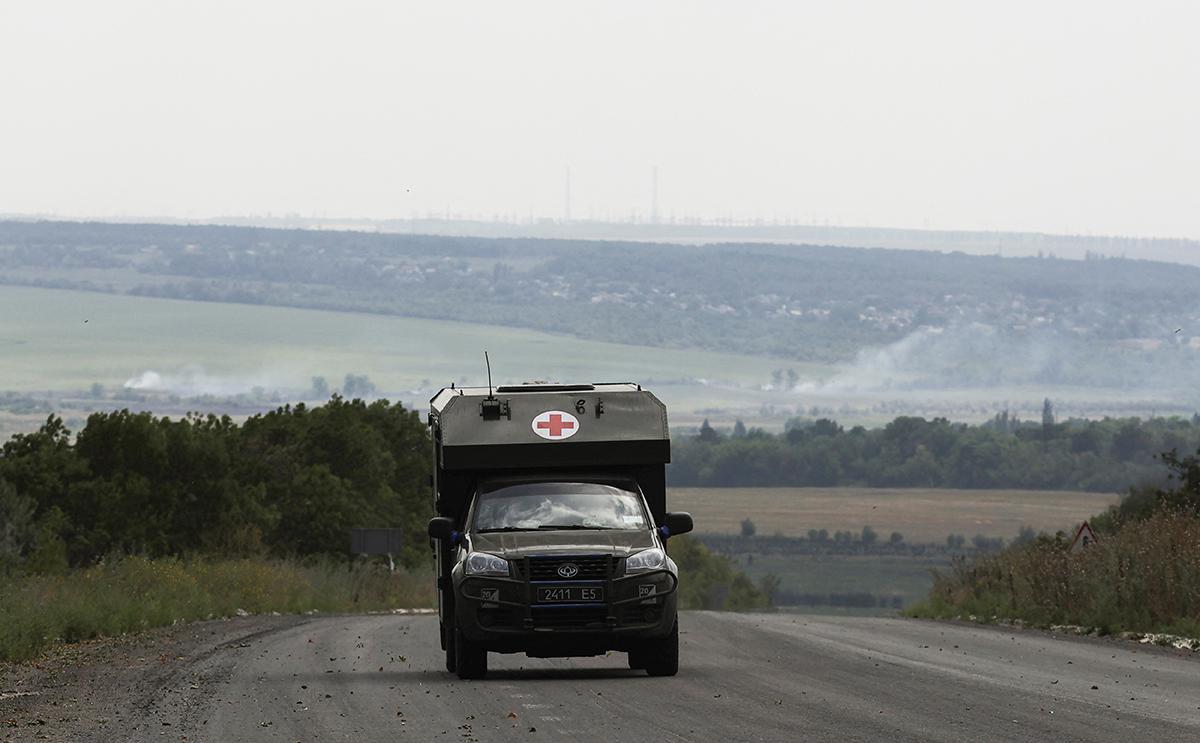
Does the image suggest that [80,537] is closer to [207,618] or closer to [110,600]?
[207,618]

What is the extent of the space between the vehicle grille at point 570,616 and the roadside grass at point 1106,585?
10821 millimetres

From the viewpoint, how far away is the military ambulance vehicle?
68.6 ft

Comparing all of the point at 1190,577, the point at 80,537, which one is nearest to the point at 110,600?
the point at 1190,577

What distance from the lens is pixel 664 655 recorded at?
21719mm

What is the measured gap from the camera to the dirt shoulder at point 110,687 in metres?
16.7

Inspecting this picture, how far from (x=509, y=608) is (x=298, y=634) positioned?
11.5 meters

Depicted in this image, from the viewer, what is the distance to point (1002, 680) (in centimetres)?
2114

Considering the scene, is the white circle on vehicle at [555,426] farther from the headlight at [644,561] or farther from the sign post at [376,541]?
the sign post at [376,541]

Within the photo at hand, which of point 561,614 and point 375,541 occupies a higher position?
point 561,614

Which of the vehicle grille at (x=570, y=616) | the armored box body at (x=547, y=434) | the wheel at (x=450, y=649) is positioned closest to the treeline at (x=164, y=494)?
the wheel at (x=450, y=649)

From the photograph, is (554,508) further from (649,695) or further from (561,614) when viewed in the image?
(649,695)

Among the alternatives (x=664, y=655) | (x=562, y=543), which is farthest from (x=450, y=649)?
(x=664, y=655)

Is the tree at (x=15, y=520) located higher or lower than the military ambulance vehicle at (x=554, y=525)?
lower

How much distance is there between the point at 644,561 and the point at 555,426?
2026 millimetres
